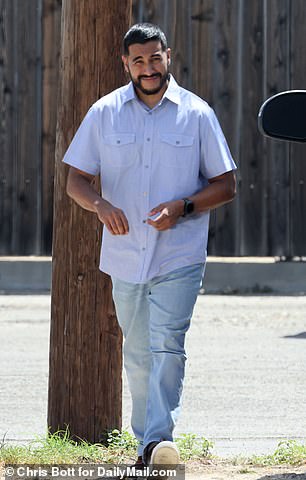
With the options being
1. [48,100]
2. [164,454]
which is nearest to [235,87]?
[48,100]

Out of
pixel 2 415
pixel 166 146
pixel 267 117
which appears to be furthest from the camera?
pixel 2 415

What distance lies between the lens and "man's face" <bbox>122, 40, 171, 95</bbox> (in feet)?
17.6

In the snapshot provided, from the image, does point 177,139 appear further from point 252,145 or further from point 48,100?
point 48,100

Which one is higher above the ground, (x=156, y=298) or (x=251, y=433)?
(x=156, y=298)

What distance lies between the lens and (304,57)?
13.7m

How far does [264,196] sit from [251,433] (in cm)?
709

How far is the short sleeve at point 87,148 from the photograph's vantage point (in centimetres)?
551

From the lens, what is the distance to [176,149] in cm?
538

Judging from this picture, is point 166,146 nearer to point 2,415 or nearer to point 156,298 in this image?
point 156,298

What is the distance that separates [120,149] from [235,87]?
28.1ft

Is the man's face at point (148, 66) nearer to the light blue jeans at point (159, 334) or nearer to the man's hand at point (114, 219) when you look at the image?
the man's hand at point (114, 219)

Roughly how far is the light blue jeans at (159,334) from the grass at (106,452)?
355 millimetres

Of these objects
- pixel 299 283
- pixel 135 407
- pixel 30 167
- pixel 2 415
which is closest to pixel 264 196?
pixel 299 283

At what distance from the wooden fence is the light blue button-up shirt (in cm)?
828
